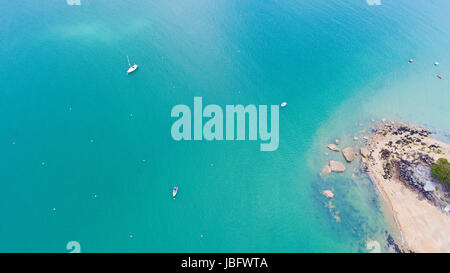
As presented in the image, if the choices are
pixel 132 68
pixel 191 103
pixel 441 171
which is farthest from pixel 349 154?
pixel 132 68

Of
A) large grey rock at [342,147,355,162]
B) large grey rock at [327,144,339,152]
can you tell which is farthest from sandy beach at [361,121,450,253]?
large grey rock at [327,144,339,152]

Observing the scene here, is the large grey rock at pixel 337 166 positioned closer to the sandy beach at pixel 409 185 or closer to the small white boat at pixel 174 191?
the sandy beach at pixel 409 185

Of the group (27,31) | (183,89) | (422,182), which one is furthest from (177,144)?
(27,31)

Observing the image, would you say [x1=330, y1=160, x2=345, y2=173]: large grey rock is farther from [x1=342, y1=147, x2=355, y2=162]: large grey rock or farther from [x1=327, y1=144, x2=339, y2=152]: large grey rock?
[x1=327, y1=144, x2=339, y2=152]: large grey rock

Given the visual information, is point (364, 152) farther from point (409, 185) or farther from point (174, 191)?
point (174, 191)

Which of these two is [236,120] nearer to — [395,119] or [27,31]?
[395,119]
